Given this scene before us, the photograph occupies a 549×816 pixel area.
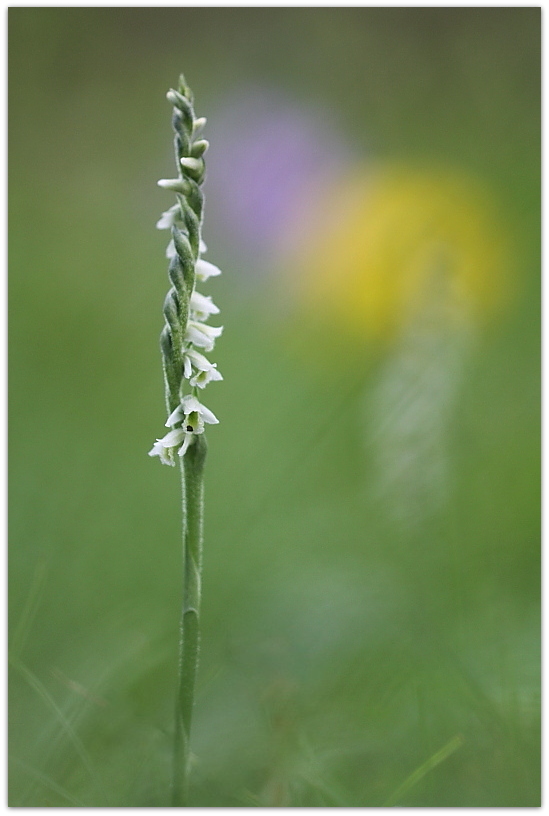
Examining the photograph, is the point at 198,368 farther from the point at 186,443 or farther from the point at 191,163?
the point at 191,163

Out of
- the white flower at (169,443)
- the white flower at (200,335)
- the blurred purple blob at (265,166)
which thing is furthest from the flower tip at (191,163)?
the blurred purple blob at (265,166)

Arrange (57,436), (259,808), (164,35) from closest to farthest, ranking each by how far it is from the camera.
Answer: (259,808)
(57,436)
(164,35)

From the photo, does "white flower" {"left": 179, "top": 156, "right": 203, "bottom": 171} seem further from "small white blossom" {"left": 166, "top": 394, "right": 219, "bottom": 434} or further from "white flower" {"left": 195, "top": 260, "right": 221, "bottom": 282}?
"small white blossom" {"left": 166, "top": 394, "right": 219, "bottom": 434}

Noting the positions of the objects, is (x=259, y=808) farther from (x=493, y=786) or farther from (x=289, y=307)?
(x=289, y=307)

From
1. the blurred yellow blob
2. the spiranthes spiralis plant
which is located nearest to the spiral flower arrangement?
the spiranthes spiralis plant

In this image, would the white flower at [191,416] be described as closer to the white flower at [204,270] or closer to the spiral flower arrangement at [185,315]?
the spiral flower arrangement at [185,315]

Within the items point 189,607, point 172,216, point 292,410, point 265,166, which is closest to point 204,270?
point 172,216

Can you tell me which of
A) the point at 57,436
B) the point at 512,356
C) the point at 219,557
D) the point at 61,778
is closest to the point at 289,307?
the point at 512,356

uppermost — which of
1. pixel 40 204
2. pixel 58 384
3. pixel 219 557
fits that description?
pixel 40 204
